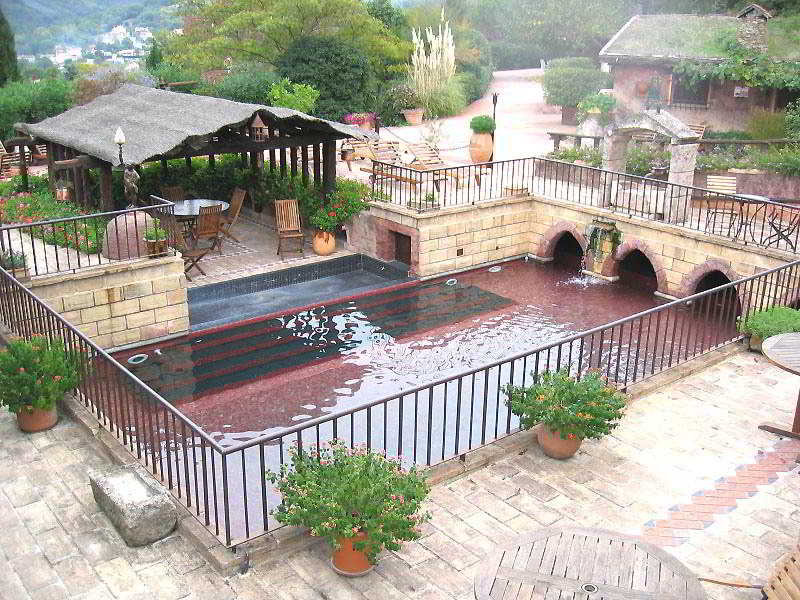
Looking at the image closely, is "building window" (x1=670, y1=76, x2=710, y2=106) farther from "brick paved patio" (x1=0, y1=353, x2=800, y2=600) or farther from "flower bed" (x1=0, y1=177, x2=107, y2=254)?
"brick paved patio" (x1=0, y1=353, x2=800, y2=600)

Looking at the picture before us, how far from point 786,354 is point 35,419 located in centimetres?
719

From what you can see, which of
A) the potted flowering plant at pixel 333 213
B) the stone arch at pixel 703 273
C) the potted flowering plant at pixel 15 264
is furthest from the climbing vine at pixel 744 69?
the potted flowering plant at pixel 15 264

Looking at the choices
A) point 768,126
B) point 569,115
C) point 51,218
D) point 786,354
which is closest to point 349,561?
point 786,354

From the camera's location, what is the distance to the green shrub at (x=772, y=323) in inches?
395

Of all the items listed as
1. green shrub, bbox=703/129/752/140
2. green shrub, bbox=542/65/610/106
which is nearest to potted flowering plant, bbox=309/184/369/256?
green shrub, bbox=703/129/752/140

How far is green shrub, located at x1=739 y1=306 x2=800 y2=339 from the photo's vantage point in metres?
10.0

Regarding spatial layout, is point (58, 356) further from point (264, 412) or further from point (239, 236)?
point (239, 236)

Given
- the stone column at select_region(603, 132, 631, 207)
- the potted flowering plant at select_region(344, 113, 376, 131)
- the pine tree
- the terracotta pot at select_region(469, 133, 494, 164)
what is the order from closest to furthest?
the stone column at select_region(603, 132, 631, 207)
the terracotta pot at select_region(469, 133, 494, 164)
the potted flowering plant at select_region(344, 113, 376, 131)
the pine tree

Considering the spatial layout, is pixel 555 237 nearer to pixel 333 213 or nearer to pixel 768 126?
pixel 333 213

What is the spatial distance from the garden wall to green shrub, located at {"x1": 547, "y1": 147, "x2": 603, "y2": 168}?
2424 mm

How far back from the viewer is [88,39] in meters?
79.8

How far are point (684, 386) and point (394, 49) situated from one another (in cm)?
2411

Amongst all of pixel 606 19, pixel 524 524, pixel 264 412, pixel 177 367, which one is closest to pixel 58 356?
pixel 264 412

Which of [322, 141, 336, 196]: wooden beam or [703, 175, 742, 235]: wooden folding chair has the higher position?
[322, 141, 336, 196]: wooden beam
